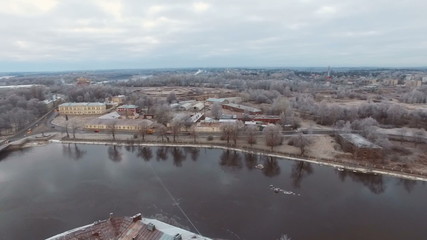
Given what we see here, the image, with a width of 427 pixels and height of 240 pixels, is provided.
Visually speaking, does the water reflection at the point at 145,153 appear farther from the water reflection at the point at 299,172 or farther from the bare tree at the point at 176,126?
the water reflection at the point at 299,172

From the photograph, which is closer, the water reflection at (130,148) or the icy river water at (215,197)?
the icy river water at (215,197)

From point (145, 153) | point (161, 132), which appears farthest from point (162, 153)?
point (161, 132)

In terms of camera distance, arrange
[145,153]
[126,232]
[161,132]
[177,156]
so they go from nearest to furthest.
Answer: [126,232] < [177,156] < [145,153] < [161,132]

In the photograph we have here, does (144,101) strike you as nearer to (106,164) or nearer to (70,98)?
(70,98)

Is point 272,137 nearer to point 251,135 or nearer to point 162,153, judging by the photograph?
point 251,135

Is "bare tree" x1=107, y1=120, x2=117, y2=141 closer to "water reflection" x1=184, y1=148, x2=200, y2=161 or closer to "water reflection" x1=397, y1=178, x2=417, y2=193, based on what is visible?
"water reflection" x1=184, y1=148, x2=200, y2=161

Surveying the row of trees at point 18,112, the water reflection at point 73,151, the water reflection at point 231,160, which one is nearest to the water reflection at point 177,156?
the water reflection at point 231,160
